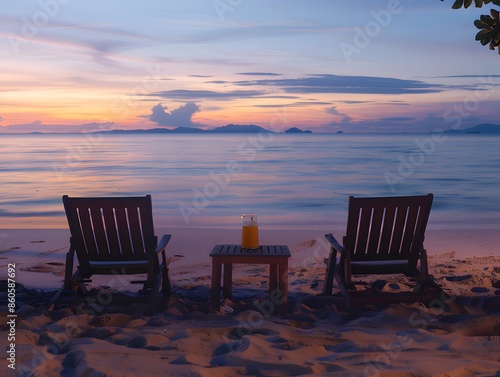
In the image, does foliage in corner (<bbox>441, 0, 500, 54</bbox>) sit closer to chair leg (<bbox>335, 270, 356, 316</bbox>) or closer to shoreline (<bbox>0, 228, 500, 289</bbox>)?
chair leg (<bbox>335, 270, 356, 316</bbox>)

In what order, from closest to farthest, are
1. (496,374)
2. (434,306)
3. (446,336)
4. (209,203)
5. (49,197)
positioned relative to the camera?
1. (496,374)
2. (446,336)
3. (434,306)
4. (209,203)
5. (49,197)

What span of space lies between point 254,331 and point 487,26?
2.18 metres

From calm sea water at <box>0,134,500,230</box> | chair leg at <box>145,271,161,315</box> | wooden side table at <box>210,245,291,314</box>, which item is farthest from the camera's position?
calm sea water at <box>0,134,500,230</box>

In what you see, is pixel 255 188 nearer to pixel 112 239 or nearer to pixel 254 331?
pixel 112 239

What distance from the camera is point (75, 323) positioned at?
399 cm

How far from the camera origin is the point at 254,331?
3832mm

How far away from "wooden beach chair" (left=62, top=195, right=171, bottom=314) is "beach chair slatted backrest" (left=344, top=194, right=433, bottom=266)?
4.74ft

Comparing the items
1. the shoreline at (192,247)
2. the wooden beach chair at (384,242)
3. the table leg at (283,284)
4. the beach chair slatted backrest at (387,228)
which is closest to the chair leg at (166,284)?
the table leg at (283,284)

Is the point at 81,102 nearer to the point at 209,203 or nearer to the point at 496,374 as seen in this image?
the point at 209,203

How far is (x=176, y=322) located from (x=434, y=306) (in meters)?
1.87

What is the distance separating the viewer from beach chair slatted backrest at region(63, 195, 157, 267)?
15.4 ft

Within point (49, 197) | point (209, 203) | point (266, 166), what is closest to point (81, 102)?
point (266, 166)

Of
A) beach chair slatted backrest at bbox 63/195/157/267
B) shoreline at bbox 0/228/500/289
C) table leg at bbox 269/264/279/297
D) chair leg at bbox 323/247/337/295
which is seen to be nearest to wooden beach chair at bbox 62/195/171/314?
beach chair slatted backrest at bbox 63/195/157/267

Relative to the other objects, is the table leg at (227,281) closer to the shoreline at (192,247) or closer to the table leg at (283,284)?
the table leg at (283,284)
